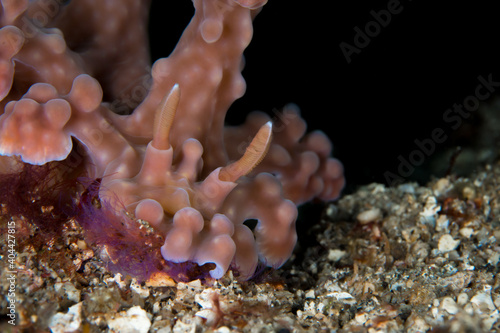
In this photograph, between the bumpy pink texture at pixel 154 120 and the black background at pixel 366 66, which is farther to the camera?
the black background at pixel 366 66

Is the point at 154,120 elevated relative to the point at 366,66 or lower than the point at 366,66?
lower

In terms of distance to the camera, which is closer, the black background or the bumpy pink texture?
the bumpy pink texture

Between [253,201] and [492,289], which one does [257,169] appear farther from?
[492,289]

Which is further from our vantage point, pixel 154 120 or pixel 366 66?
pixel 366 66

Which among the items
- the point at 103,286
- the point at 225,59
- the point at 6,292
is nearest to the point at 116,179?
the point at 103,286
